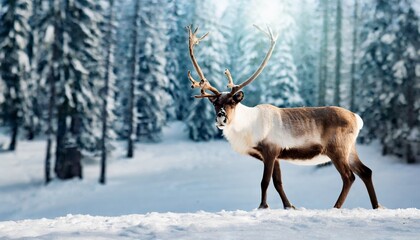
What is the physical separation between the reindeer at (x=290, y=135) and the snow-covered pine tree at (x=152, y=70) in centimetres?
2462

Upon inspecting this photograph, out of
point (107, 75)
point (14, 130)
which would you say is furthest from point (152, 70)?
point (14, 130)

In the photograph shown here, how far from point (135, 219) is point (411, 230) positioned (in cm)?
332

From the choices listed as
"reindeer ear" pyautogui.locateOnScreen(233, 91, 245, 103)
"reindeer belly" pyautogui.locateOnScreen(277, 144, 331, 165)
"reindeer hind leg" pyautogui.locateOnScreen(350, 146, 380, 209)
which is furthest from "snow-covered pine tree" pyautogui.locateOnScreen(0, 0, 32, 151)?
"reindeer hind leg" pyautogui.locateOnScreen(350, 146, 380, 209)

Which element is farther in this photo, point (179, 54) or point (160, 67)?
point (179, 54)

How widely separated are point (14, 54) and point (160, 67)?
9686 millimetres

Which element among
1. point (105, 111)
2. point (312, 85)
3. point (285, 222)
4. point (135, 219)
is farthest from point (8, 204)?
point (312, 85)

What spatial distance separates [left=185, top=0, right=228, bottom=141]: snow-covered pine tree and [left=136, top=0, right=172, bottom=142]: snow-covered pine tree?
2387 mm

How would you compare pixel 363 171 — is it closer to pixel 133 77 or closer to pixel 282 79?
pixel 133 77

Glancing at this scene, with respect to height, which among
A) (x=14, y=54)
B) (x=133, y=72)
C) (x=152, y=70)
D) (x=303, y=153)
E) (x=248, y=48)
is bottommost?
(x=303, y=153)

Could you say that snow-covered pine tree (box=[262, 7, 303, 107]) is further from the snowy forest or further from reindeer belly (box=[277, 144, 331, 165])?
reindeer belly (box=[277, 144, 331, 165])

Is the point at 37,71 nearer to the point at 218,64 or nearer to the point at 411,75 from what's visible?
the point at 218,64

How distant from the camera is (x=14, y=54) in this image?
28062 mm

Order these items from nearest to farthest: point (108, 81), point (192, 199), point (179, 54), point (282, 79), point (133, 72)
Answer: point (192, 199)
point (108, 81)
point (133, 72)
point (282, 79)
point (179, 54)

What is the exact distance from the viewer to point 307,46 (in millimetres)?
39344
